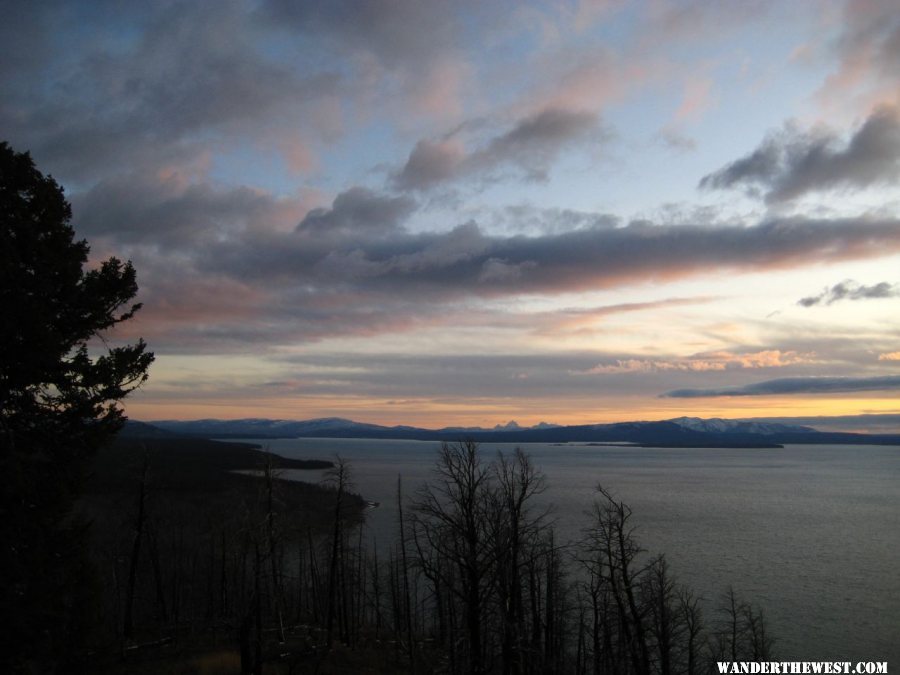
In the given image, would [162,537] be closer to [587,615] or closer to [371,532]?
[371,532]

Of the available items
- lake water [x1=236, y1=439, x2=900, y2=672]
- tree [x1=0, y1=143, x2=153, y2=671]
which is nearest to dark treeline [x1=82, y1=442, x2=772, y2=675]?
lake water [x1=236, y1=439, x2=900, y2=672]

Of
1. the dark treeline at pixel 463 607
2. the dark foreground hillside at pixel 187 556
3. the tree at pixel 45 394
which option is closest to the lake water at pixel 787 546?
the dark treeline at pixel 463 607

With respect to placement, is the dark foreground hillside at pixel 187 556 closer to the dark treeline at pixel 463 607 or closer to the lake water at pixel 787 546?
the dark treeline at pixel 463 607

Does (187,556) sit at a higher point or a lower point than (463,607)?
lower

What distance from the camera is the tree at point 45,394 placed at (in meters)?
12.6

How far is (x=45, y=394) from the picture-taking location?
1412 cm

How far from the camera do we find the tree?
1259 cm

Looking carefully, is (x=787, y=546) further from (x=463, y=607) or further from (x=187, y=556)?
(x=187, y=556)

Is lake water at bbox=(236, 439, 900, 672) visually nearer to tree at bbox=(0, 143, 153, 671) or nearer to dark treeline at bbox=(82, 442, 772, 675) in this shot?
dark treeline at bbox=(82, 442, 772, 675)

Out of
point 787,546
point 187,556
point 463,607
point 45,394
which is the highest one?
point 45,394

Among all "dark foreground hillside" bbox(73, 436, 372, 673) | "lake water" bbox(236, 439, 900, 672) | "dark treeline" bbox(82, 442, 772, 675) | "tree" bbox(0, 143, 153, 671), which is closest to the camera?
"tree" bbox(0, 143, 153, 671)

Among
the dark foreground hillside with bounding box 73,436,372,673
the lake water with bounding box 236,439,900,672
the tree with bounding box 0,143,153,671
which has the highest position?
the tree with bounding box 0,143,153,671

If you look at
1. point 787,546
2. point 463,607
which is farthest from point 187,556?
point 787,546

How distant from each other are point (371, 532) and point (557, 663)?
50.6 m
